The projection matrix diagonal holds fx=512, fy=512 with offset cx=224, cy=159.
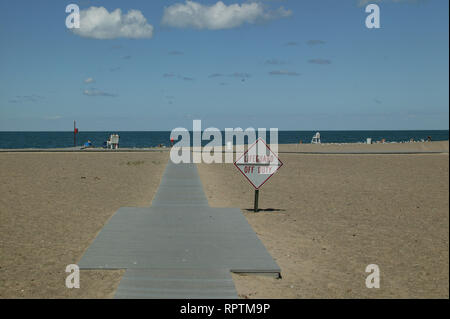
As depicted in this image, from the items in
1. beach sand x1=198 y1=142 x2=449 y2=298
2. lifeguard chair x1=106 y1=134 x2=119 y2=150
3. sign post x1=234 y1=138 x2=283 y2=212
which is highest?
lifeguard chair x1=106 y1=134 x2=119 y2=150

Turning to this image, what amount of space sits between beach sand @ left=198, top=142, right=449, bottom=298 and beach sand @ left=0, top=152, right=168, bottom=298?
2.44m

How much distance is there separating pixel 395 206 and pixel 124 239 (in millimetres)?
8046

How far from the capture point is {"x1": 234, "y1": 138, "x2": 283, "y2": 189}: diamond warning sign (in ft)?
39.6

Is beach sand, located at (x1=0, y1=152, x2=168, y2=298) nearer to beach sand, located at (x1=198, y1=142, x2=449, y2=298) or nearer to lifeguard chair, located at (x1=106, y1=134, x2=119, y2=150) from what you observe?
beach sand, located at (x1=198, y1=142, x2=449, y2=298)

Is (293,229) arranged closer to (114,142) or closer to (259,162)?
(259,162)

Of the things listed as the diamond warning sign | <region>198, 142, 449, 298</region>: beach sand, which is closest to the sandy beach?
<region>198, 142, 449, 298</region>: beach sand

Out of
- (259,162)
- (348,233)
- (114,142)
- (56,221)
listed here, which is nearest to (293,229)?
(348,233)

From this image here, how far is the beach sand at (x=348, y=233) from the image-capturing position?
6.95 m

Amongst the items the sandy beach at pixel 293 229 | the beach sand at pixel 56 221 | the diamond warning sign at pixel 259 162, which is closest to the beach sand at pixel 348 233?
the sandy beach at pixel 293 229

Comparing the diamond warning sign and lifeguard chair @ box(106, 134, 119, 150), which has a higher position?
lifeguard chair @ box(106, 134, 119, 150)

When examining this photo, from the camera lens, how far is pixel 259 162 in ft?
40.8

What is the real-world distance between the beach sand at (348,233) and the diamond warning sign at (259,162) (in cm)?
100
